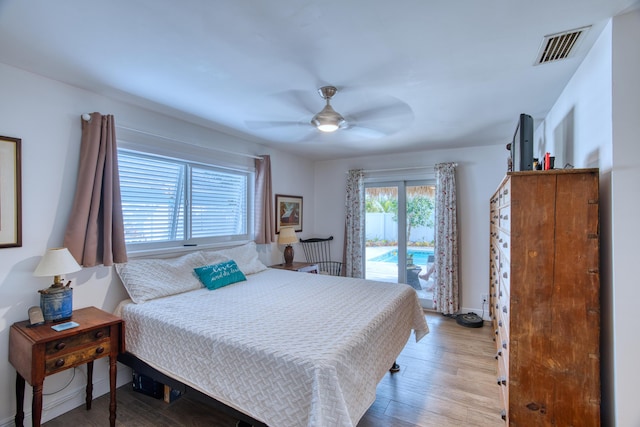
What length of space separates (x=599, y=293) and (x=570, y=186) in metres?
0.57

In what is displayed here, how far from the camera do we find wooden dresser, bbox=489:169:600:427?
60.9 inches

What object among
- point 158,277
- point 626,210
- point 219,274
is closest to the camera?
point 626,210

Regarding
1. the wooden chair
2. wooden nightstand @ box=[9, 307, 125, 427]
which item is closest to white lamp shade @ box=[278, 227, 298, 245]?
the wooden chair

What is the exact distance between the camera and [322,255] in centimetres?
523

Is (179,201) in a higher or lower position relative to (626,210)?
higher

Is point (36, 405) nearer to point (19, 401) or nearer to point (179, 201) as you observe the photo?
point (19, 401)

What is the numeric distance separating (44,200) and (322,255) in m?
3.78

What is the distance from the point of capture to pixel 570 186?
5.20 feet

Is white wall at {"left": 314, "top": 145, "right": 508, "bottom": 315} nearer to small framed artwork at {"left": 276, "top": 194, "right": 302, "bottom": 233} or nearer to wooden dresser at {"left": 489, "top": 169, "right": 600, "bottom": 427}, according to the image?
small framed artwork at {"left": 276, "top": 194, "right": 302, "bottom": 233}

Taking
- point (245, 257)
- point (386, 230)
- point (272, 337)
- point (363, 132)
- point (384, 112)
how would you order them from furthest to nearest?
point (386, 230) < point (245, 257) < point (363, 132) < point (384, 112) < point (272, 337)

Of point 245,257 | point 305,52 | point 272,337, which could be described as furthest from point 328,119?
point 245,257

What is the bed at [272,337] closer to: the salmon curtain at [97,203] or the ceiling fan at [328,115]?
the salmon curtain at [97,203]

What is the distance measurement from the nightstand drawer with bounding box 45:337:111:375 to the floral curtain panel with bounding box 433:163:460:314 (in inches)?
153

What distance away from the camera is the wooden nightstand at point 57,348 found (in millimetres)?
1729
